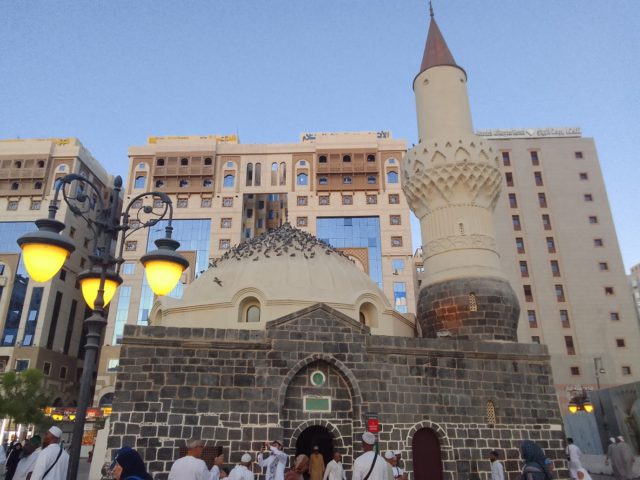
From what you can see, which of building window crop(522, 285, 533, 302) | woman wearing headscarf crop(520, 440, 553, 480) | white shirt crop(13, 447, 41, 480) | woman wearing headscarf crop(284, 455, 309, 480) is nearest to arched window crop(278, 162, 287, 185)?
building window crop(522, 285, 533, 302)

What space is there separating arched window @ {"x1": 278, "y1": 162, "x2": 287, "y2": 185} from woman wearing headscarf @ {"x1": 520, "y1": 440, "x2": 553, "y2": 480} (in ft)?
129

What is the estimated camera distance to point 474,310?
13.6 meters

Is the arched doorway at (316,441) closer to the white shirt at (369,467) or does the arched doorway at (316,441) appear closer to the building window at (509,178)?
the white shirt at (369,467)

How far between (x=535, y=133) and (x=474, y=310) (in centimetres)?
3436

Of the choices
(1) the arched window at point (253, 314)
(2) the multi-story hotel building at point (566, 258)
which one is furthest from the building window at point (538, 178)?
(1) the arched window at point (253, 314)

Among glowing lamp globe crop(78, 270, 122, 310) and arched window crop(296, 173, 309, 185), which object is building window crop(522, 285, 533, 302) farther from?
glowing lamp globe crop(78, 270, 122, 310)

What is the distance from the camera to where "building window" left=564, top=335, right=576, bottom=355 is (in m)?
36.0

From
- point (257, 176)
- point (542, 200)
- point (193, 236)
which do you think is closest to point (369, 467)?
point (193, 236)

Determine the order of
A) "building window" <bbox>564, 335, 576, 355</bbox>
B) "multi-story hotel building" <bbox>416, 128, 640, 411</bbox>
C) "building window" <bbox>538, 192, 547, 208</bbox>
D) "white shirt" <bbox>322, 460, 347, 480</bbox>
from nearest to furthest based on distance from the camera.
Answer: "white shirt" <bbox>322, 460, 347, 480</bbox>
"multi-story hotel building" <bbox>416, 128, 640, 411</bbox>
"building window" <bbox>564, 335, 576, 355</bbox>
"building window" <bbox>538, 192, 547, 208</bbox>

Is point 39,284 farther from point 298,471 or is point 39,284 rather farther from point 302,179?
point 298,471

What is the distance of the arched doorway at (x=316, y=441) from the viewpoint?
12070mm

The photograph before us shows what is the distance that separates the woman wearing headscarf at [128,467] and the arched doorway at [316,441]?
8.22 meters

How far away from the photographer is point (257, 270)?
15023mm

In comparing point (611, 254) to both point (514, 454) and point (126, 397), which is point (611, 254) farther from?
point (126, 397)
